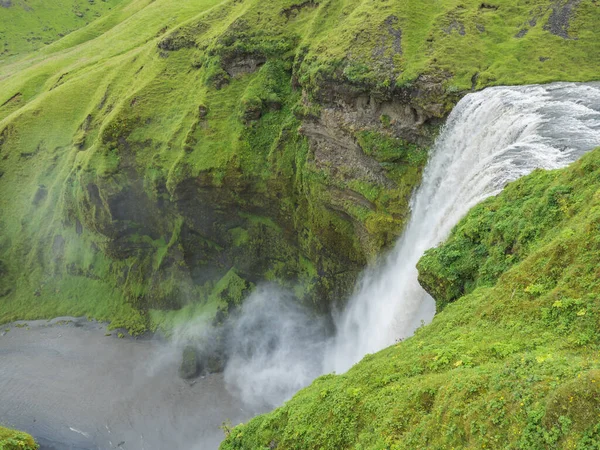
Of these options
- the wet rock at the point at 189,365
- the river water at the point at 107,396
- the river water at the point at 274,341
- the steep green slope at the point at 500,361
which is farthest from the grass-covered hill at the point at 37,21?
the steep green slope at the point at 500,361

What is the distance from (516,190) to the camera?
17719 millimetres

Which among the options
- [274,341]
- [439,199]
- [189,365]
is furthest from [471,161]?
[189,365]

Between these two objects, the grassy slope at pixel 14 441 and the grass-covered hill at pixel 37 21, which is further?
the grass-covered hill at pixel 37 21

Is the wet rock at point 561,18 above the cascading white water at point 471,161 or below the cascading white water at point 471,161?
Answer: above

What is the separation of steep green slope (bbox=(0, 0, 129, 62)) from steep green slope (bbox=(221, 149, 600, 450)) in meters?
159

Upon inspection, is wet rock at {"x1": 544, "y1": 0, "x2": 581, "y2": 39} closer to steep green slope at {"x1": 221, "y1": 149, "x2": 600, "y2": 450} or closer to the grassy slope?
steep green slope at {"x1": 221, "y1": 149, "x2": 600, "y2": 450}

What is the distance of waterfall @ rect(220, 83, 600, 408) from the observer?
21.7 meters

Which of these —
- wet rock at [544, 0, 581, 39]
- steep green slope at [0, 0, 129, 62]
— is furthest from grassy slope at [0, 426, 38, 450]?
steep green slope at [0, 0, 129, 62]

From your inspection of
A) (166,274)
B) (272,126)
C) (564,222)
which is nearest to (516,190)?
(564,222)

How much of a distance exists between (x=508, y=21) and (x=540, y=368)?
1401 inches

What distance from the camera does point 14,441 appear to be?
61.9 ft

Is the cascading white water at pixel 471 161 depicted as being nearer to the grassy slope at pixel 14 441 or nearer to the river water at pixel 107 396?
the river water at pixel 107 396

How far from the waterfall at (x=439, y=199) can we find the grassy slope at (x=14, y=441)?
63.7 ft

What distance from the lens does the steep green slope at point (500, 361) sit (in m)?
9.06
